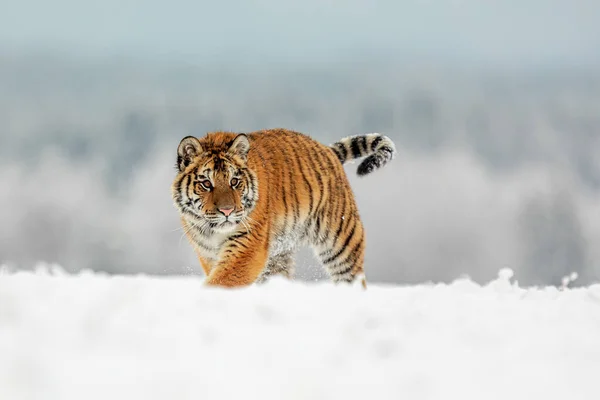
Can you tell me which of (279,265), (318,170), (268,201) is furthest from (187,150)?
(279,265)

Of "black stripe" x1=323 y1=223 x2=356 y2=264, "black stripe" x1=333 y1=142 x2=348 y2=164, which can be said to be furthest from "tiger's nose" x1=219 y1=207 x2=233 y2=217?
"black stripe" x1=333 y1=142 x2=348 y2=164

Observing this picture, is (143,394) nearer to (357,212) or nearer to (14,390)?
(14,390)

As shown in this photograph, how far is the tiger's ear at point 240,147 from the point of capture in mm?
6809

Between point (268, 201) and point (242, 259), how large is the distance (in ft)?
2.62

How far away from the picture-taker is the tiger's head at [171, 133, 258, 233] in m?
6.62

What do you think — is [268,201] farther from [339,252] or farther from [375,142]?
[375,142]

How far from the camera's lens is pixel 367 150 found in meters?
8.56

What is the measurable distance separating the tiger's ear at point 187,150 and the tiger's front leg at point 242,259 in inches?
37.4

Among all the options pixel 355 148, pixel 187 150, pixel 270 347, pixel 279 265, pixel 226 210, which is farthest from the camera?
pixel 355 148

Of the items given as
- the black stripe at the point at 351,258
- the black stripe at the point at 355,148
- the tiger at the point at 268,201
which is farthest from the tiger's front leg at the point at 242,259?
the black stripe at the point at 355,148

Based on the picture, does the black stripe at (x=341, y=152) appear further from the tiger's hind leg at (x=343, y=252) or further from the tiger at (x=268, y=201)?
the tiger's hind leg at (x=343, y=252)

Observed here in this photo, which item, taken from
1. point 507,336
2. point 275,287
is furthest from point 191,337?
point 507,336

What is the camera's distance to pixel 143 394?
246cm

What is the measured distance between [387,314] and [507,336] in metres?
0.61
